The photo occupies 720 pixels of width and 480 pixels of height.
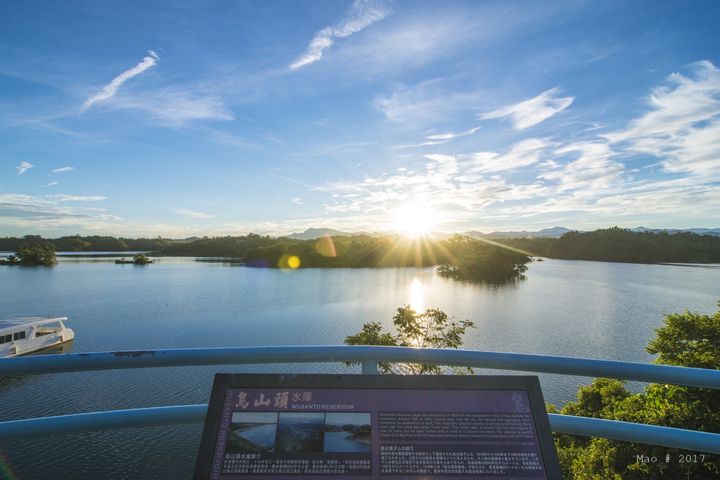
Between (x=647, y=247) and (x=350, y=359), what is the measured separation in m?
122

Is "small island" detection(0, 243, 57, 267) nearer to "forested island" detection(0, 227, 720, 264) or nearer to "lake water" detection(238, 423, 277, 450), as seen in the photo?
"forested island" detection(0, 227, 720, 264)

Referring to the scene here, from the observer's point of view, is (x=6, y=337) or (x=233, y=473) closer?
(x=233, y=473)

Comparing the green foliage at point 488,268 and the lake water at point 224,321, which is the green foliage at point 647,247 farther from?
the green foliage at point 488,268

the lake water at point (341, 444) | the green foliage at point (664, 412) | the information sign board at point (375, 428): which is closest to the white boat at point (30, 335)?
the green foliage at point (664, 412)

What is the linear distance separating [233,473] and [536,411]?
1086 millimetres

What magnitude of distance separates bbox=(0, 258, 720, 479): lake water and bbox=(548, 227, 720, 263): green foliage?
3984 centimetres

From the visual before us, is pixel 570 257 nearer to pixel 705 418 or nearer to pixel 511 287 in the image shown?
pixel 511 287

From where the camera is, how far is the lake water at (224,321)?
14.0 metres

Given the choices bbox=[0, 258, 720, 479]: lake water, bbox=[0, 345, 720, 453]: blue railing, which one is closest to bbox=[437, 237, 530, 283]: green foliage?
bbox=[0, 258, 720, 479]: lake water

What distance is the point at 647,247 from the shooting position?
101938 mm

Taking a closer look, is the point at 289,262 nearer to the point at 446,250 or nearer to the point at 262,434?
the point at 446,250

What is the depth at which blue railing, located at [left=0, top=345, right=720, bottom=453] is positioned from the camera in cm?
164

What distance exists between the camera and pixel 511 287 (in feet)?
182

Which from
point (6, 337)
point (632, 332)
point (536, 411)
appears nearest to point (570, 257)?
point (632, 332)
